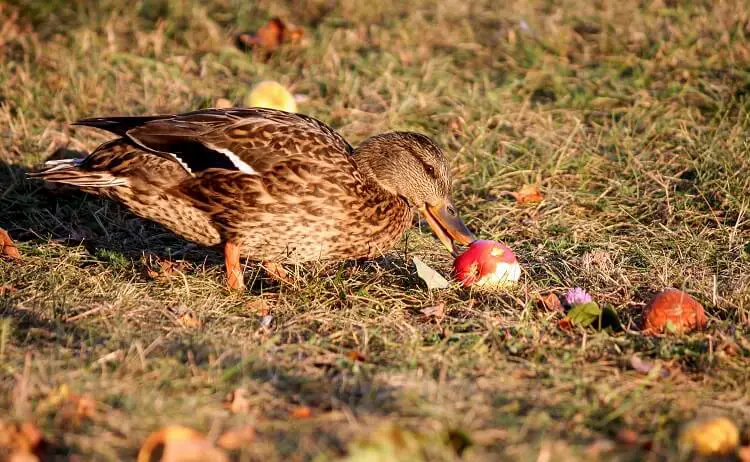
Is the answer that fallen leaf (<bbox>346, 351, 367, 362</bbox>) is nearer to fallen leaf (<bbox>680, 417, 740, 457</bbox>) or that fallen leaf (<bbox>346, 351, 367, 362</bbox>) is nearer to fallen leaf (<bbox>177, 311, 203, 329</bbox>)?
fallen leaf (<bbox>177, 311, 203, 329</bbox>)

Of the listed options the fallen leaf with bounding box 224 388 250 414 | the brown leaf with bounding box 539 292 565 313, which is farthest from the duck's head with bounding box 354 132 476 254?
the fallen leaf with bounding box 224 388 250 414

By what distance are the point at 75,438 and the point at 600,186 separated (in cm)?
372

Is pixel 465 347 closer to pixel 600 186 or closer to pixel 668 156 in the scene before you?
pixel 600 186

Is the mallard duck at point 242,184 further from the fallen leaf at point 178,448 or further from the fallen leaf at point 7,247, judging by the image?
the fallen leaf at point 178,448

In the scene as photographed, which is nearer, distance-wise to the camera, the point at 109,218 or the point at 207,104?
the point at 109,218

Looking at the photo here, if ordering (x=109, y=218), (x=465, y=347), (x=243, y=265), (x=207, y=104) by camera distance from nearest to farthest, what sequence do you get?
(x=465, y=347) → (x=243, y=265) → (x=109, y=218) → (x=207, y=104)

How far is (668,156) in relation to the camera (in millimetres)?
5922

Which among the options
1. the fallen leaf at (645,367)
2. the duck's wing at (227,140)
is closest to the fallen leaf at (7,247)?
the duck's wing at (227,140)

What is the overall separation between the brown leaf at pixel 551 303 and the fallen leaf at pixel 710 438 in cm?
132

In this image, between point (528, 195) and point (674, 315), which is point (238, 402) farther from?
point (528, 195)

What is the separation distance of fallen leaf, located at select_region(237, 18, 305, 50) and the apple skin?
126 inches

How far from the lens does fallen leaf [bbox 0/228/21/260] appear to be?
4.86 m

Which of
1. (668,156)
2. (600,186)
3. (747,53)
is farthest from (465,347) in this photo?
(747,53)

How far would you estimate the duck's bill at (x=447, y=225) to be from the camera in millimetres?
4898
